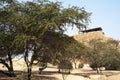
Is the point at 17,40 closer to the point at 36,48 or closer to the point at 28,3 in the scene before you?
the point at 36,48

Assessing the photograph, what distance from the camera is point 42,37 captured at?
30.5m

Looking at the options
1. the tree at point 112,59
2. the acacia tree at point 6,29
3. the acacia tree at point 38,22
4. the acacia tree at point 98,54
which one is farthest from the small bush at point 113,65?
the acacia tree at point 38,22

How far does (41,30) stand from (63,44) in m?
3.17

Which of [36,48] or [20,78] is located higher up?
[36,48]

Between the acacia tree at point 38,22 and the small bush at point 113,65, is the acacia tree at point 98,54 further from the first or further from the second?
the acacia tree at point 38,22

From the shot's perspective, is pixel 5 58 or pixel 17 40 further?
pixel 5 58

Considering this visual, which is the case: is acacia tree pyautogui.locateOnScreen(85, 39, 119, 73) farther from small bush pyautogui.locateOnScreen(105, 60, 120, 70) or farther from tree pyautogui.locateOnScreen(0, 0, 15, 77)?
tree pyautogui.locateOnScreen(0, 0, 15, 77)

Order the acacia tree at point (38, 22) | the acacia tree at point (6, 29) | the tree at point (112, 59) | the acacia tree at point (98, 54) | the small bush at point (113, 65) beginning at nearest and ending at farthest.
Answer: the acacia tree at point (38, 22), the acacia tree at point (6, 29), the acacia tree at point (98, 54), the tree at point (112, 59), the small bush at point (113, 65)

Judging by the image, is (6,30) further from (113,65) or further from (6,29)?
(113,65)

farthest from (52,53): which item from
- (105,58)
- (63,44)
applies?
(105,58)

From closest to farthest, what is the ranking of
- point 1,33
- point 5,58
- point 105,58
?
point 1,33 < point 5,58 < point 105,58

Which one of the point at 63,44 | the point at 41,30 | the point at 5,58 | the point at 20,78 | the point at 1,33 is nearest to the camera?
the point at 41,30

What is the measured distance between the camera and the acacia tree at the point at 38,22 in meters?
29.8

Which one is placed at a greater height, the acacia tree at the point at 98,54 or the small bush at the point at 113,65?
the acacia tree at the point at 98,54
